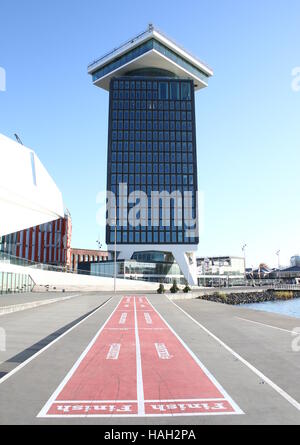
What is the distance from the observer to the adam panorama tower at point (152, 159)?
9675cm

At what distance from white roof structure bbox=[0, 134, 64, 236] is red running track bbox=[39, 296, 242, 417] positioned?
4382 mm

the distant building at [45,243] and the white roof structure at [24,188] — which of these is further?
the distant building at [45,243]

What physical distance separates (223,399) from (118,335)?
8.42m

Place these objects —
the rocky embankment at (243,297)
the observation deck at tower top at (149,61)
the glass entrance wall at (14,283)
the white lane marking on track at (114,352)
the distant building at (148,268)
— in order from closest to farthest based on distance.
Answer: the white lane marking on track at (114,352) < the glass entrance wall at (14,283) < the rocky embankment at (243,297) < the distant building at (148,268) < the observation deck at tower top at (149,61)

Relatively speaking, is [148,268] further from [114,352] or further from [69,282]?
[114,352]

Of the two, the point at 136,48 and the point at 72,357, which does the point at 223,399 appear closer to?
the point at 72,357

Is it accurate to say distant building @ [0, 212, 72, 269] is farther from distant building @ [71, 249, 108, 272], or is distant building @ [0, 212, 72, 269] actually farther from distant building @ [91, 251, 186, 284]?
distant building @ [71, 249, 108, 272]

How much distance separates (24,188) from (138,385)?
523 centimetres

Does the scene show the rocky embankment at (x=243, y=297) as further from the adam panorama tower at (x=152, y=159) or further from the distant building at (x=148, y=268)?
the adam panorama tower at (x=152, y=159)

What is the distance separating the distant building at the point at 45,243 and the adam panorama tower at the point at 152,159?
39.7ft

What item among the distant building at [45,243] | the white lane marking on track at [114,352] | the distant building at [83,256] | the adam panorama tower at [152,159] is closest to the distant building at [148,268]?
the adam panorama tower at [152,159]
